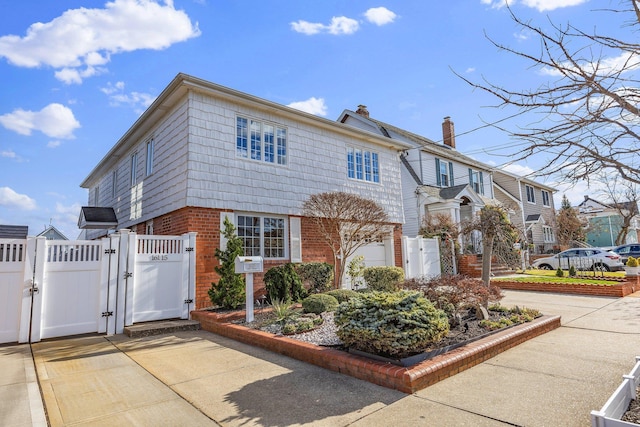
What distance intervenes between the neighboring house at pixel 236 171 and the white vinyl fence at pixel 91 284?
61 cm

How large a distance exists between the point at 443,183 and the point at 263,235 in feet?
44.6

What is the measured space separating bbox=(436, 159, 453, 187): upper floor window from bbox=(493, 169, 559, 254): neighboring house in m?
6.75

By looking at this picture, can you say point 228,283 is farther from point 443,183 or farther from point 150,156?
point 443,183

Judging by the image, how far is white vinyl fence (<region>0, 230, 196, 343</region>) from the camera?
260 inches

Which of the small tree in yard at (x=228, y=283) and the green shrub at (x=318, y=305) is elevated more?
the small tree in yard at (x=228, y=283)

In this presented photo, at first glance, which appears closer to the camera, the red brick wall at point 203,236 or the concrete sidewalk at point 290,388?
the concrete sidewalk at point 290,388


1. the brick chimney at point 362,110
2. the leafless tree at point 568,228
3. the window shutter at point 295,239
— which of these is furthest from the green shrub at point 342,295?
the leafless tree at point 568,228

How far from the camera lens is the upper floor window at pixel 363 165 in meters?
13.0

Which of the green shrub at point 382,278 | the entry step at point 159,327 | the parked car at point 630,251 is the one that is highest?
the parked car at point 630,251

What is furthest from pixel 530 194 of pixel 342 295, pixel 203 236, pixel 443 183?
pixel 203 236

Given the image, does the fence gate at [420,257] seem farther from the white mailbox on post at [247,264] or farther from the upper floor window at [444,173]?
the white mailbox on post at [247,264]

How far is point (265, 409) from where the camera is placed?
3.57m

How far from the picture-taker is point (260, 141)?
1054 centimetres

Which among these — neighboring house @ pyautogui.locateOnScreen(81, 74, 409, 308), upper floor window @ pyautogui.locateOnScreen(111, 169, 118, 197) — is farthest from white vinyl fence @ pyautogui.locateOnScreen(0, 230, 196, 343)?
upper floor window @ pyautogui.locateOnScreen(111, 169, 118, 197)
